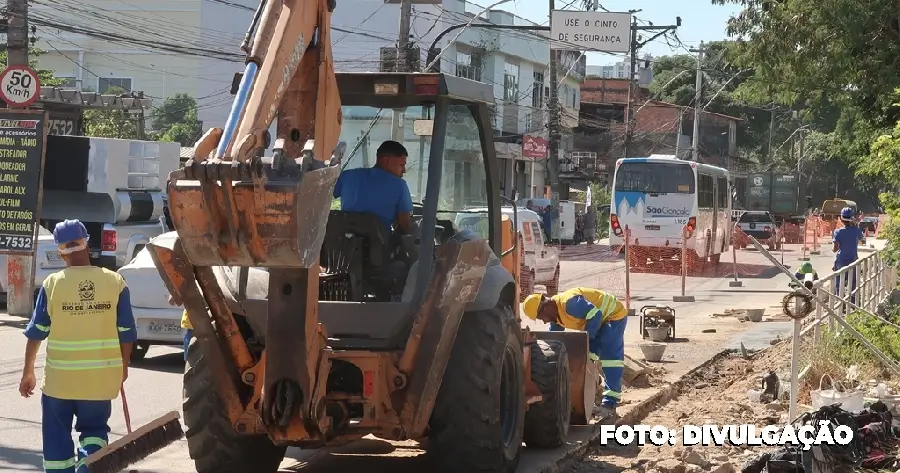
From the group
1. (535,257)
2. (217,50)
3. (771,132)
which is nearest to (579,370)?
(535,257)

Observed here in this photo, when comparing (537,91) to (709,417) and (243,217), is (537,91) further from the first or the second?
(243,217)

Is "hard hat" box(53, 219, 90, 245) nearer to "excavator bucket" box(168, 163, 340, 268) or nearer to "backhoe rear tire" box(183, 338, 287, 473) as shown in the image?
"backhoe rear tire" box(183, 338, 287, 473)

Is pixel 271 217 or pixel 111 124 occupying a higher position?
pixel 111 124

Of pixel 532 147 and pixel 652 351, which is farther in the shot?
pixel 532 147

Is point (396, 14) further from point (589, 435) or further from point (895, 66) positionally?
point (589, 435)

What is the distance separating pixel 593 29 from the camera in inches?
1618

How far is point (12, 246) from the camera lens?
17.7 meters

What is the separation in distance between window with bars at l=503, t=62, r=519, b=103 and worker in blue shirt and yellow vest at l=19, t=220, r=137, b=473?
50.8 meters

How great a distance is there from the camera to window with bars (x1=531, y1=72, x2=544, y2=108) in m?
61.9

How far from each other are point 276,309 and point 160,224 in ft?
46.2

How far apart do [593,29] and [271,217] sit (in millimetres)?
36317

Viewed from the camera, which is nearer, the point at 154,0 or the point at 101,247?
the point at 101,247

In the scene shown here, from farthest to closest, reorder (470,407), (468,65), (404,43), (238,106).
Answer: (468,65) → (404,43) → (470,407) → (238,106)

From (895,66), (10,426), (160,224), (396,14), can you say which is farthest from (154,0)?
(10,426)
